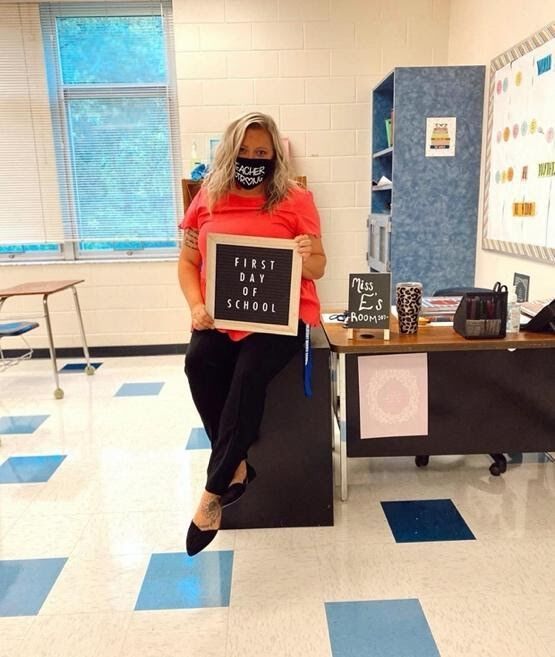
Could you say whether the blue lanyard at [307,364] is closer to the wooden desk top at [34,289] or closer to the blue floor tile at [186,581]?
the blue floor tile at [186,581]

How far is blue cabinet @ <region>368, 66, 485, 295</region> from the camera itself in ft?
10.9

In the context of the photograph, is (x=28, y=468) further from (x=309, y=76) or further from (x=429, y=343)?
(x=309, y=76)

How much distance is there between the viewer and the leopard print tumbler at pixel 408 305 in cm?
201

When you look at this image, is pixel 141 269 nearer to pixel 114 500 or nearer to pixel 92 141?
pixel 92 141

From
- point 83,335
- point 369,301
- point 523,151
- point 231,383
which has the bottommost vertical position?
point 83,335

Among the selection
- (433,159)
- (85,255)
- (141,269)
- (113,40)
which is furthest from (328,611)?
(113,40)

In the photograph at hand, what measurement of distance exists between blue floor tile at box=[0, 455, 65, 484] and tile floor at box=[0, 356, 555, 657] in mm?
10

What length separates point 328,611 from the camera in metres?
1.64

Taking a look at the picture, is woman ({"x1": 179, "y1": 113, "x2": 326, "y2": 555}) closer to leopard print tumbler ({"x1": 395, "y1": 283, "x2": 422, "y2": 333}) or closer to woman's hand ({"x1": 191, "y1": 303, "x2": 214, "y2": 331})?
woman's hand ({"x1": 191, "y1": 303, "x2": 214, "y2": 331})

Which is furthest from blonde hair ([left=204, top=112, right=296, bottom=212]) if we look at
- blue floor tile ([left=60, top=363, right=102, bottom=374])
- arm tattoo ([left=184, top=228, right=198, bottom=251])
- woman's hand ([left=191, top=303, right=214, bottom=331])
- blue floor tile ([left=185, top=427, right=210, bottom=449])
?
blue floor tile ([left=60, top=363, right=102, bottom=374])

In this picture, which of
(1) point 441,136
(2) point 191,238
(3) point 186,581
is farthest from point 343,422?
(1) point 441,136

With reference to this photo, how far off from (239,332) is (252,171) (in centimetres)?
55

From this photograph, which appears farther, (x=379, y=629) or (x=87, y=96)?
(x=87, y=96)

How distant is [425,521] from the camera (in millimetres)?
2092
